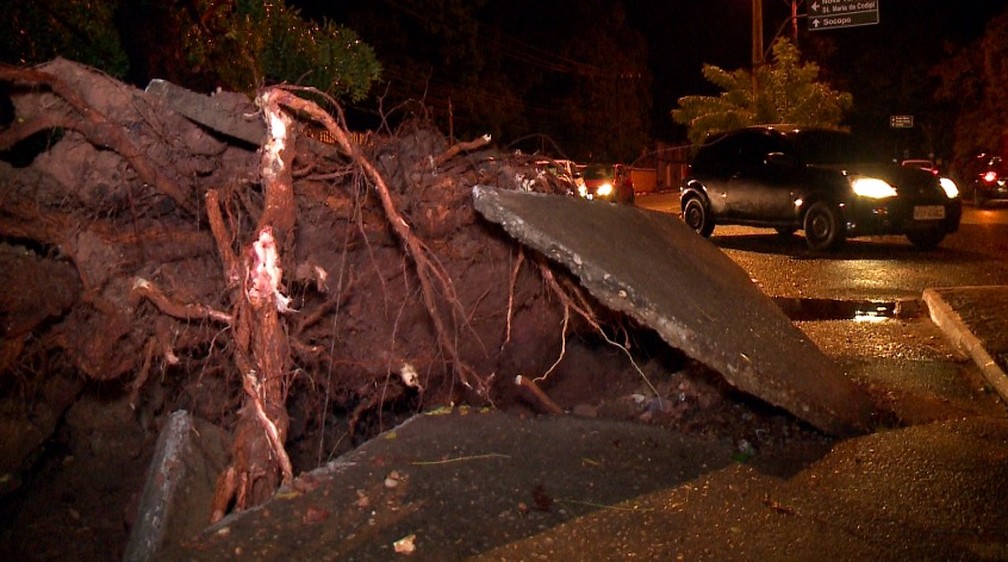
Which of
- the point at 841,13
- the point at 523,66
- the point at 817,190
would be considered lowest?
the point at 817,190

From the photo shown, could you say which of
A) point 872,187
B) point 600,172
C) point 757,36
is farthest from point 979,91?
point 872,187

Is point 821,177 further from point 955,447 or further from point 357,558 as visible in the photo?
point 357,558

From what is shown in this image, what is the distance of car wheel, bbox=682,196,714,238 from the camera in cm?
1488

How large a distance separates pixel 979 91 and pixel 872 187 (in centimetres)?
2794

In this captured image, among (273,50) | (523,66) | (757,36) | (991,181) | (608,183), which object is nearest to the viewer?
(273,50)

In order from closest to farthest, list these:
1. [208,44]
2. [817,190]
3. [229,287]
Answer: [229,287], [208,44], [817,190]

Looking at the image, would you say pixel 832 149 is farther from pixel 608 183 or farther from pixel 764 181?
pixel 608 183

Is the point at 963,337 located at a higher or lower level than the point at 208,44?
lower

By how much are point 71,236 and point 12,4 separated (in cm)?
224

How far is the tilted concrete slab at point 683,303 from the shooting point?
436 cm

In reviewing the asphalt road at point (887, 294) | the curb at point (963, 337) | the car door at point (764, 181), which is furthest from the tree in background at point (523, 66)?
the curb at point (963, 337)

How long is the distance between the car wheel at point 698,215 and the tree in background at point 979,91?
22.7m

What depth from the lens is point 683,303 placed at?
466 centimetres

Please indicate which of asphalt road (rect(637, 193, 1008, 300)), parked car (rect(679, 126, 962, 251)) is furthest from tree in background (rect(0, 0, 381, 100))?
parked car (rect(679, 126, 962, 251))
